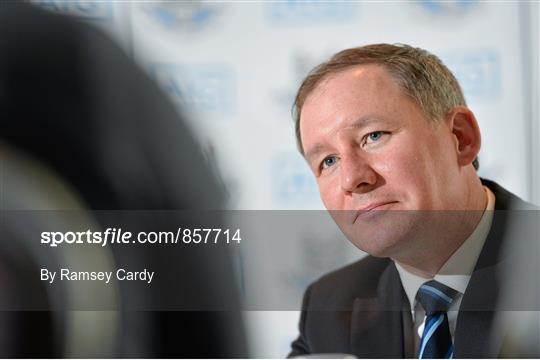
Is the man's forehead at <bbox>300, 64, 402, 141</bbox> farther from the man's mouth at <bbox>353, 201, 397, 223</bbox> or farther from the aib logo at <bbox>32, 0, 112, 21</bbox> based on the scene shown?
the aib logo at <bbox>32, 0, 112, 21</bbox>

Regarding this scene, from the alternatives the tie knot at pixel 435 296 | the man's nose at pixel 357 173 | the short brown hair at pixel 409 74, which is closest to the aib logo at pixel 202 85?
the short brown hair at pixel 409 74

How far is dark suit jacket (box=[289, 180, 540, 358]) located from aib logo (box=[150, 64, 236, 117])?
15.3 inches

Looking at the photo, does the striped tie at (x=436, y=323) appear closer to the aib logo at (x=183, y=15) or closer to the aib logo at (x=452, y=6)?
the aib logo at (x=452, y=6)

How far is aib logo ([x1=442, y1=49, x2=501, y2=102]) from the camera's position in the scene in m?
1.54

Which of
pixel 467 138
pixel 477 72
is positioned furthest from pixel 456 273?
pixel 477 72

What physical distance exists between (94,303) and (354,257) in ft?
1.69

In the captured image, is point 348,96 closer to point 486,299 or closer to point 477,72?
point 477,72

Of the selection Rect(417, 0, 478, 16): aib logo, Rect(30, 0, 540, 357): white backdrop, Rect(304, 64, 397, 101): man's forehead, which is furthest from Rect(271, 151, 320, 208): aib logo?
Rect(417, 0, 478, 16): aib logo

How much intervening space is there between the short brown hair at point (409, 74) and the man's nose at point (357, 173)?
10 cm

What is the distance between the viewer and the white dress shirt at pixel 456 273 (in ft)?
5.10

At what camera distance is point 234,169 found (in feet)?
5.26

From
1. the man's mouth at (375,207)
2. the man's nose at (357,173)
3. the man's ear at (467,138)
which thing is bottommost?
the man's mouth at (375,207)

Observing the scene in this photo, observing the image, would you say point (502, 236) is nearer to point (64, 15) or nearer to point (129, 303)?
point (129, 303)

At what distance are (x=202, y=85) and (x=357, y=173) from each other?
35 centimetres
